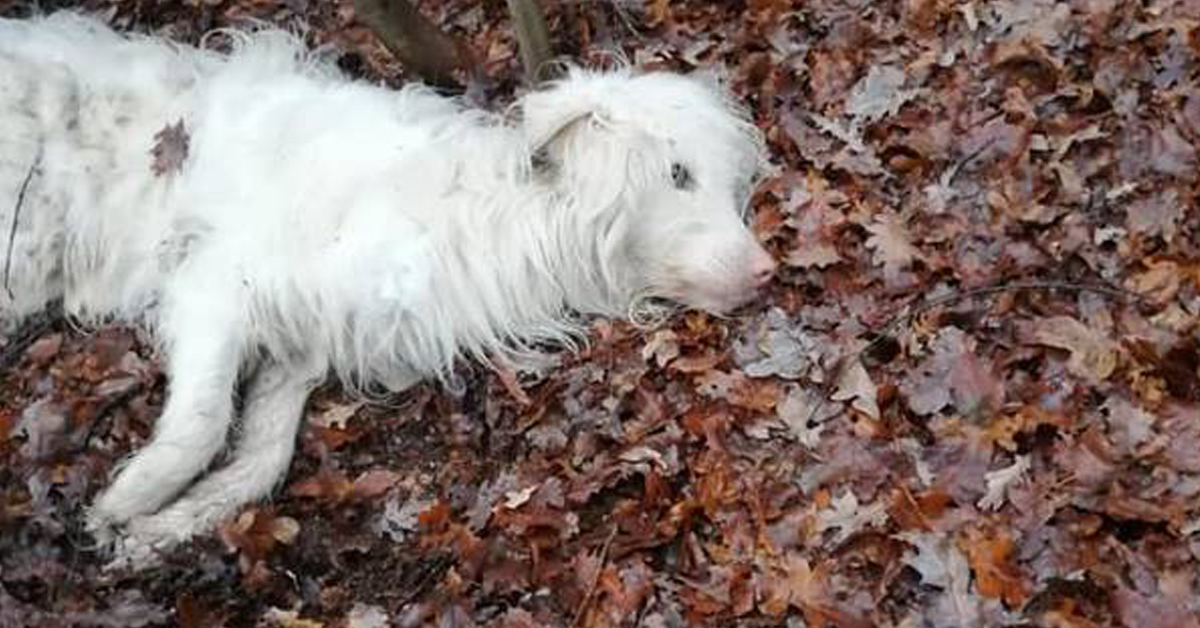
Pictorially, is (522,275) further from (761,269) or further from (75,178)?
(75,178)

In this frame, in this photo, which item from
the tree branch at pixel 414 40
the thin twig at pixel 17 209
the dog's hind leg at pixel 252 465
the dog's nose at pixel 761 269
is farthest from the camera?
the tree branch at pixel 414 40

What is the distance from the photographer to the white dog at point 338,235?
19.0ft

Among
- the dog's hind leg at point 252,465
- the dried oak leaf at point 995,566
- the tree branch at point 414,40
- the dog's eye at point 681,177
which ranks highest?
the tree branch at point 414,40

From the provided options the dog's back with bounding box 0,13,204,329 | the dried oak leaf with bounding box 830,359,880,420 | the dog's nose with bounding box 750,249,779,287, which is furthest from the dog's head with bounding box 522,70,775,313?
the dog's back with bounding box 0,13,204,329

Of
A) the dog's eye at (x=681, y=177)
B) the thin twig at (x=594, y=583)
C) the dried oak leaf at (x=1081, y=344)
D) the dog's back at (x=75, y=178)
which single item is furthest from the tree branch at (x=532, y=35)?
the dried oak leaf at (x=1081, y=344)

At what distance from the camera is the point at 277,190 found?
6.06m

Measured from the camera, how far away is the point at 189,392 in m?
5.77

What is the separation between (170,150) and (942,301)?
10.0ft

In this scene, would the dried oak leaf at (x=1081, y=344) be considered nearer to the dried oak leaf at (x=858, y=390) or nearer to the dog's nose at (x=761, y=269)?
the dried oak leaf at (x=858, y=390)

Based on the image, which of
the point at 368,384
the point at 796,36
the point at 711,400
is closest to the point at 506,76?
the point at 796,36

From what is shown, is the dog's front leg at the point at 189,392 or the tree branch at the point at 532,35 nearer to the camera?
the dog's front leg at the point at 189,392

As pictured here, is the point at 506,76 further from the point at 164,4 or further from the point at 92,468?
the point at 92,468

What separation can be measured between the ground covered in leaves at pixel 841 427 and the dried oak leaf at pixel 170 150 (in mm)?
671

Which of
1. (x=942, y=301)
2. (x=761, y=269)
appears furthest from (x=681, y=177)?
(x=942, y=301)
